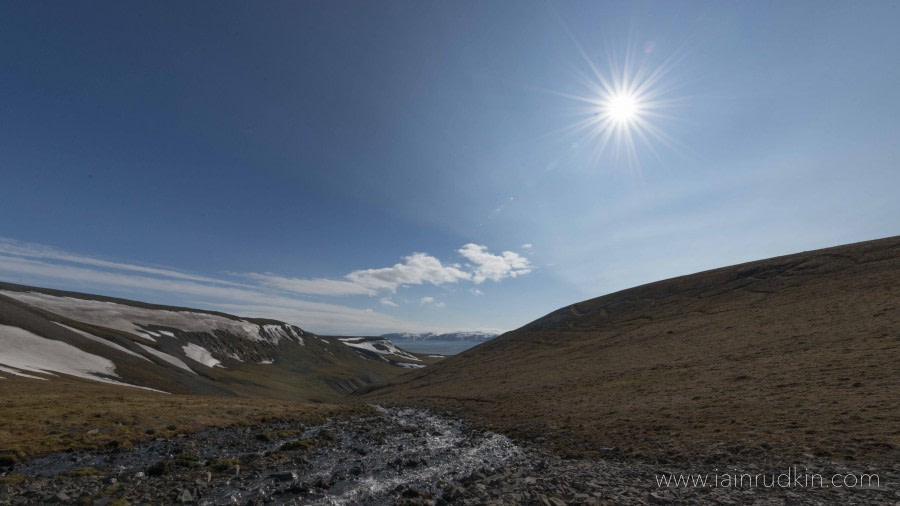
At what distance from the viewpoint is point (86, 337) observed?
7244 cm

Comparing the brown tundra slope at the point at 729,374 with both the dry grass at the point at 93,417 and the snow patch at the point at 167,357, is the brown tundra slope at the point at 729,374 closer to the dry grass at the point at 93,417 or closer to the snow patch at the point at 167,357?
the dry grass at the point at 93,417

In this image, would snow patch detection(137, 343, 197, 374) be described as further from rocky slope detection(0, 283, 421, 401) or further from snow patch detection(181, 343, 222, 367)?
snow patch detection(181, 343, 222, 367)

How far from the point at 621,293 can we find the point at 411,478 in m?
112

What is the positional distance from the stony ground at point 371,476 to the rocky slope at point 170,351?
43.4 meters

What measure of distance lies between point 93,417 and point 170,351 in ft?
263

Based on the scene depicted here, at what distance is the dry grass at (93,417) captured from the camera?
72.9 feet

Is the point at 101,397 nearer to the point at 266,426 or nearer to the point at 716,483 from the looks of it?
the point at 266,426

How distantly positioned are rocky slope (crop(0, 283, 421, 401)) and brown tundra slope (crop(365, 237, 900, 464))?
43.0 m

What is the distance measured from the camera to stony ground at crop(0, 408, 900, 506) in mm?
13614

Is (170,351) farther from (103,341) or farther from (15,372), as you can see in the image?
(15,372)

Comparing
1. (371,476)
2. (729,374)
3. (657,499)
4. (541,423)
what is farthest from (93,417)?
(729,374)

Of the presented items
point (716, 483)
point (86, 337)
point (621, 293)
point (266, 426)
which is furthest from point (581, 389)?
point (86, 337)

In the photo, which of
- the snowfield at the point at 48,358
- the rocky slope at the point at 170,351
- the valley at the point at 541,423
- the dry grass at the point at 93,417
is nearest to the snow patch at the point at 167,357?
the rocky slope at the point at 170,351

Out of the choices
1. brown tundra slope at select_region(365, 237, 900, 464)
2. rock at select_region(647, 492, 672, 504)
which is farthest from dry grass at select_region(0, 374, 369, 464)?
rock at select_region(647, 492, 672, 504)
